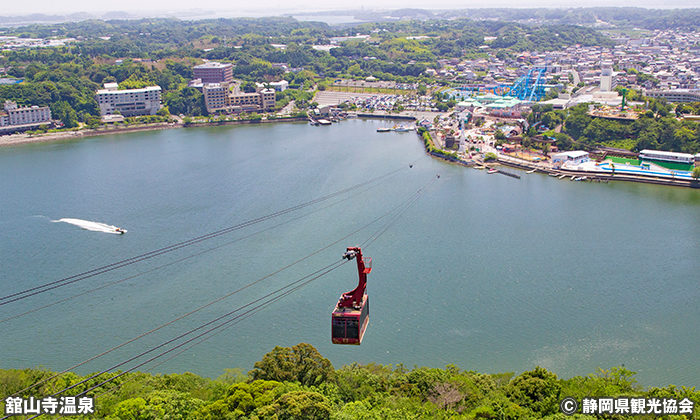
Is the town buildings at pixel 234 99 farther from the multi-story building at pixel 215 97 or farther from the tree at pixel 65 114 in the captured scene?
the tree at pixel 65 114

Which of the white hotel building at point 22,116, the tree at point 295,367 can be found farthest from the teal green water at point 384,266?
the white hotel building at point 22,116

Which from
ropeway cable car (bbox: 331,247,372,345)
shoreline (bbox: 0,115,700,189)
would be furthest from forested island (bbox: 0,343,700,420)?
shoreline (bbox: 0,115,700,189)

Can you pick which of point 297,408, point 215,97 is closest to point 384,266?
point 297,408

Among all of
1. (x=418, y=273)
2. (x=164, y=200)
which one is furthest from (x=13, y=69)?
(x=418, y=273)

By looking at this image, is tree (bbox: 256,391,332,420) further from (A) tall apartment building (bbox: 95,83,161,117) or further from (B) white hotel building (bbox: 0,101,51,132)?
(A) tall apartment building (bbox: 95,83,161,117)

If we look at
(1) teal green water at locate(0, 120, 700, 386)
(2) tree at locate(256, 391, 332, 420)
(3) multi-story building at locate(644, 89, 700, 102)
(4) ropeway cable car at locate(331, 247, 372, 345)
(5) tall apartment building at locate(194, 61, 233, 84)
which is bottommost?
(1) teal green water at locate(0, 120, 700, 386)

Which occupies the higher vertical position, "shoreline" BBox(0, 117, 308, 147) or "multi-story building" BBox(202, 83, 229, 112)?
"multi-story building" BBox(202, 83, 229, 112)

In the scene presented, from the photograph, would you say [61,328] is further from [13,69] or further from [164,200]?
[13,69]
